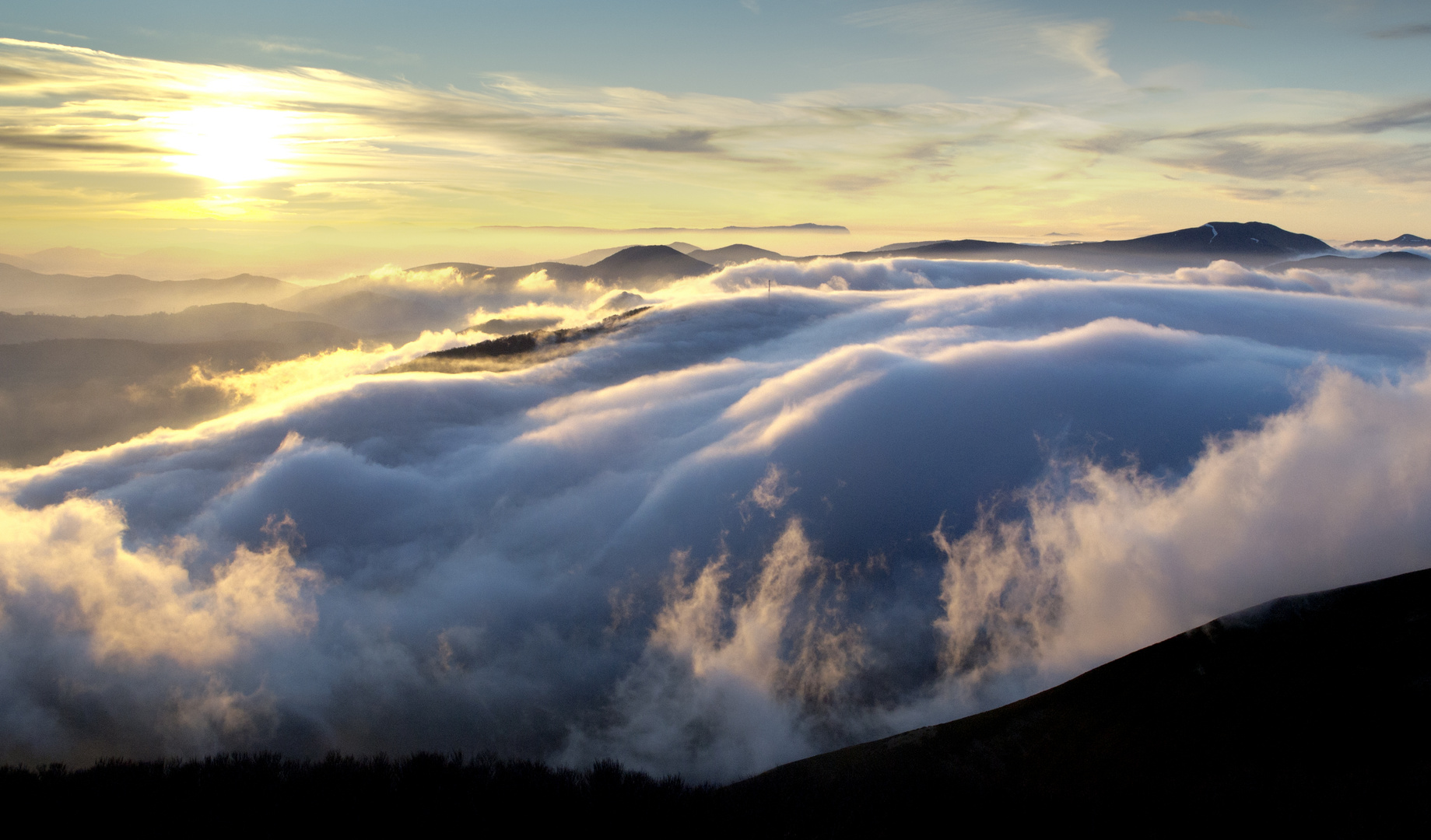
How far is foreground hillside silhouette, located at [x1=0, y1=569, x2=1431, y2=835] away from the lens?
12.9 meters

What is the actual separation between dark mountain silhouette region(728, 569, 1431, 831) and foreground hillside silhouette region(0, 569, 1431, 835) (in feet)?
0.15

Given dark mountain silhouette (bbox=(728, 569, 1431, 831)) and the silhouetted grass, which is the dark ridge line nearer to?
the silhouetted grass

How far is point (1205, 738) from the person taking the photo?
15.8 meters

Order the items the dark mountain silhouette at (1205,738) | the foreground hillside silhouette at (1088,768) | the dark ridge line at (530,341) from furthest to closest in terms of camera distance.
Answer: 1. the dark ridge line at (530,341)
2. the dark mountain silhouette at (1205,738)
3. the foreground hillside silhouette at (1088,768)

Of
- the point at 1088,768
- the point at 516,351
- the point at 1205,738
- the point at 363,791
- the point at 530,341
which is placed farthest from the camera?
the point at 530,341

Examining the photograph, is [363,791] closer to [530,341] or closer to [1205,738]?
[1205,738]

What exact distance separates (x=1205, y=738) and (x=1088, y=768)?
8.56 ft

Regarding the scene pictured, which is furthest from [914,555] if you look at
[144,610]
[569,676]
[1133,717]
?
[144,610]

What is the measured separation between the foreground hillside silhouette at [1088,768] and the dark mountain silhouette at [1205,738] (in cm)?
5

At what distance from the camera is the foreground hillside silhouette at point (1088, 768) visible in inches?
507

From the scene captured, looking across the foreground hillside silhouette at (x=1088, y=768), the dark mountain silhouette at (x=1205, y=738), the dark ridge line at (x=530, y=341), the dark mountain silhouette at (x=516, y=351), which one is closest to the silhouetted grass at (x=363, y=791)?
the foreground hillside silhouette at (x=1088, y=768)

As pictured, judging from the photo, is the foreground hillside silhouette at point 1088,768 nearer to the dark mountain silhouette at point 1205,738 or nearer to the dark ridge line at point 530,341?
the dark mountain silhouette at point 1205,738

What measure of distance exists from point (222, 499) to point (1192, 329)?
366ft

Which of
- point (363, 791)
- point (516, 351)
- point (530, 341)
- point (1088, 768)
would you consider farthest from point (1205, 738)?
point (530, 341)
